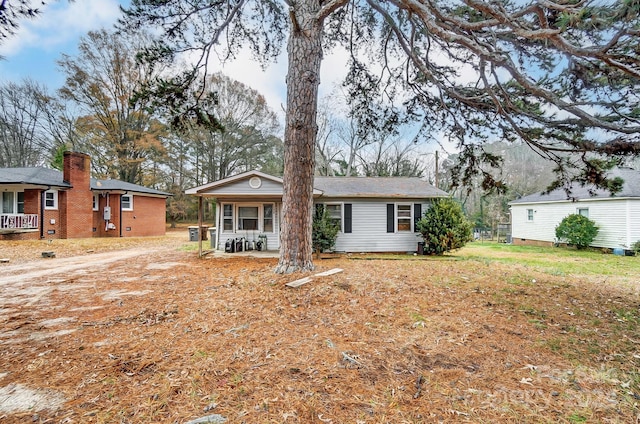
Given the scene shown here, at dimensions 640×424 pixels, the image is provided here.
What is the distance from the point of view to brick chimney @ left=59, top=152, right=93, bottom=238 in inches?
619

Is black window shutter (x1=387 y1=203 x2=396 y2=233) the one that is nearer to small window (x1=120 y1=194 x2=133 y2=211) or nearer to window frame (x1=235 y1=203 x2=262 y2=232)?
window frame (x1=235 y1=203 x2=262 y2=232)

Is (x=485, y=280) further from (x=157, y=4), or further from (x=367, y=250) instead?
(x=157, y=4)

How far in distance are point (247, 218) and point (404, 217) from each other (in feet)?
21.7

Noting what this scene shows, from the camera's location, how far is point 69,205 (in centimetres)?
1582

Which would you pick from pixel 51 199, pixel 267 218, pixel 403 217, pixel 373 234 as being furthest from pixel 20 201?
pixel 403 217

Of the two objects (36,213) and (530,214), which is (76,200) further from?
(530,214)

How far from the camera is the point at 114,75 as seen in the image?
2139 cm

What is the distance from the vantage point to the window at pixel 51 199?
15306 mm

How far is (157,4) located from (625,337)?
31.4 ft

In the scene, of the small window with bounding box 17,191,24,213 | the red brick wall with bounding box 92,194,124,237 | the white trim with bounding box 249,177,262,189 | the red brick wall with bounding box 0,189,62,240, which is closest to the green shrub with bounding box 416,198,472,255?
the white trim with bounding box 249,177,262,189

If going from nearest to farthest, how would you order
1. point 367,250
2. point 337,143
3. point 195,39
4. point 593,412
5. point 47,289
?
point 593,412 → point 47,289 → point 195,39 → point 367,250 → point 337,143

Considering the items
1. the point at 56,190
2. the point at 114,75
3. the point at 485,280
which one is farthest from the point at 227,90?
the point at 485,280

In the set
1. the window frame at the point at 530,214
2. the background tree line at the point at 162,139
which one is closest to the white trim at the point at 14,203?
the background tree line at the point at 162,139

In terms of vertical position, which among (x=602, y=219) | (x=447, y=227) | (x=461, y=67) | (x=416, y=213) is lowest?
(x=447, y=227)
